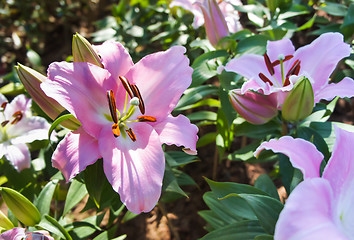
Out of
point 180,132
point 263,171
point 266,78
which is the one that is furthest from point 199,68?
point 263,171

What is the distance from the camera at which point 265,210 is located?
2.05 feet

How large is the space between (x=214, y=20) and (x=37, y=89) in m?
0.49

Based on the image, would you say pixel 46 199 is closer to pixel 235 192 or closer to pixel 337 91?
pixel 235 192

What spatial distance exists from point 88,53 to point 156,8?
853mm

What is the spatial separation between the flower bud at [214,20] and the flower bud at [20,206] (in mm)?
599

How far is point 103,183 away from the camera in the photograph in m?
0.72

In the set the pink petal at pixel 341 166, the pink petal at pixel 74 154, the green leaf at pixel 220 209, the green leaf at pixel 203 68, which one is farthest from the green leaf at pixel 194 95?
the pink petal at pixel 341 166

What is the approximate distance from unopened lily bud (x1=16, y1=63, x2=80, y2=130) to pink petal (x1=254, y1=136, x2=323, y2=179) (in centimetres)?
36

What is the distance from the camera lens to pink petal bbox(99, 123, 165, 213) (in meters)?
0.59

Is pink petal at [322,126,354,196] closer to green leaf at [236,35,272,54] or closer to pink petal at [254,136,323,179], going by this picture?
pink petal at [254,136,323,179]

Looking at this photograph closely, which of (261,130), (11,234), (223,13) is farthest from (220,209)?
(223,13)

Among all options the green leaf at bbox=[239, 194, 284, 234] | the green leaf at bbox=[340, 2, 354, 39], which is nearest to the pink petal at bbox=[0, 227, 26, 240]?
the green leaf at bbox=[239, 194, 284, 234]

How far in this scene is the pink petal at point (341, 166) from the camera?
20.6 inches

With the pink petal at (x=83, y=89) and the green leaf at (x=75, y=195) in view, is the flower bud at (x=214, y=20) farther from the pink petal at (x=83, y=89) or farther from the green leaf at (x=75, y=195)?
the green leaf at (x=75, y=195)
